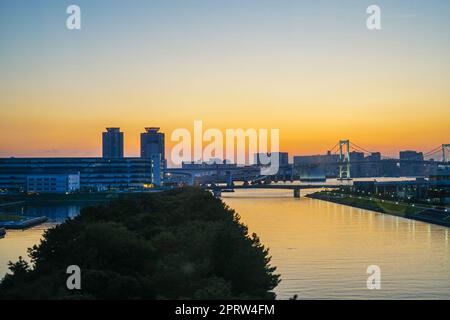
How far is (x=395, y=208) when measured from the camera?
85.0ft

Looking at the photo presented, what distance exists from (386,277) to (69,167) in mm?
33725

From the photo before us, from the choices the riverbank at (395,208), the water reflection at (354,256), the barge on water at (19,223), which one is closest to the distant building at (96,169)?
the riverbank at (395,208)

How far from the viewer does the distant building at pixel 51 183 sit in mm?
38281

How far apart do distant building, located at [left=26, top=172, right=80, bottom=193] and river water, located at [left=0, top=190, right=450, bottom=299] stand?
61.4 ft

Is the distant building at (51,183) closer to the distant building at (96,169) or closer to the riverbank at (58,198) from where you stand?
the distant building at (96,169)

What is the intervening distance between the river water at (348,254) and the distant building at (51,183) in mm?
18728

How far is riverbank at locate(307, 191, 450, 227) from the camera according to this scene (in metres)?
20.4

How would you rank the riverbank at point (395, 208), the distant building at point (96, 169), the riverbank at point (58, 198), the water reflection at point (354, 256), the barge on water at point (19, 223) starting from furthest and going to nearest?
the distant building at point (96, 169) < the riverbank at point (58, 198) < the riverbank at point (395, 208) < the barge on water at point (19, 223) < the water reflection at point (354, 256)

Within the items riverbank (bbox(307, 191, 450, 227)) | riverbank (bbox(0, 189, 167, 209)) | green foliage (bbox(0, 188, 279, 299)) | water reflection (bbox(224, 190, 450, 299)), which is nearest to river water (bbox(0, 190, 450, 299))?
water reflection (bbox(224, 190, 450, 299))

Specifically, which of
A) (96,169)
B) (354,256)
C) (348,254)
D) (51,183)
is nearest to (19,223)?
(348,254)

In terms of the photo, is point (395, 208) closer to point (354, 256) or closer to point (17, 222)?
point (17, 222)

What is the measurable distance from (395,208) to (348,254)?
14432 millimetres

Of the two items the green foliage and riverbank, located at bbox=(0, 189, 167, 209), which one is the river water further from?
riverbank, located at bbox=(0, 189, 167, 209)
